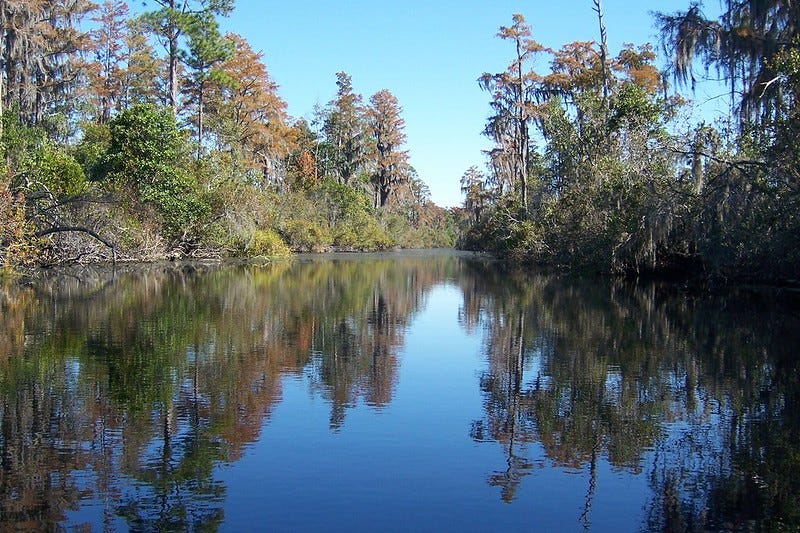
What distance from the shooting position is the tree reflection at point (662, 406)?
550cm

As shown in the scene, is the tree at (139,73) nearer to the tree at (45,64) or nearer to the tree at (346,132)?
the tree at (45,64)

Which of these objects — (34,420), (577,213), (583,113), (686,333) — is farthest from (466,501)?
(583,113)

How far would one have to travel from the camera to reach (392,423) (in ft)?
24.2

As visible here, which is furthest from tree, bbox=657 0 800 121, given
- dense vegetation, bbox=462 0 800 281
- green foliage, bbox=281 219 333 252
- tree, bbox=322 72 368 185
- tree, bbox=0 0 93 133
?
tree, bbox=322 72 368 185

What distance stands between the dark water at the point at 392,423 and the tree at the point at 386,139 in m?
48.6

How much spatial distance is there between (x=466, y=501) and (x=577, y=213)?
2584 cm

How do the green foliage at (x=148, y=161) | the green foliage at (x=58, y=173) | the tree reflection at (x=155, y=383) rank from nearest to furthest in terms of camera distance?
the tree reflection at (x=155, y=383), the green foliage at (x=58, y=173), the green foliage at (x=148, y=161)

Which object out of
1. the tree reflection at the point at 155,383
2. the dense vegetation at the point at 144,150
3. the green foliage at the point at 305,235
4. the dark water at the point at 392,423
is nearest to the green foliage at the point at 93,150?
the dense vegetation at the point at 144,150

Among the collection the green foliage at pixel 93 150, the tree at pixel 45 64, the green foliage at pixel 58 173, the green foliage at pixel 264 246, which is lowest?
the green foliage at pixel 264 246

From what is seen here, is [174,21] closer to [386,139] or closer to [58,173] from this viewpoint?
[58,173]

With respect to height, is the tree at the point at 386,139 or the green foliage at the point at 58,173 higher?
the tree at the point at 386,139

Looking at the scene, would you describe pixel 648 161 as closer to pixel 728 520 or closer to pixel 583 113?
pixel 583 113

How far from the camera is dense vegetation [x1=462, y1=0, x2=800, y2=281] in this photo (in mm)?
17969

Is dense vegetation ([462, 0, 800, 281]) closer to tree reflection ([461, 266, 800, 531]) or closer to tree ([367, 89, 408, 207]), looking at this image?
tree reflection ([461, 266, 800, 531])
